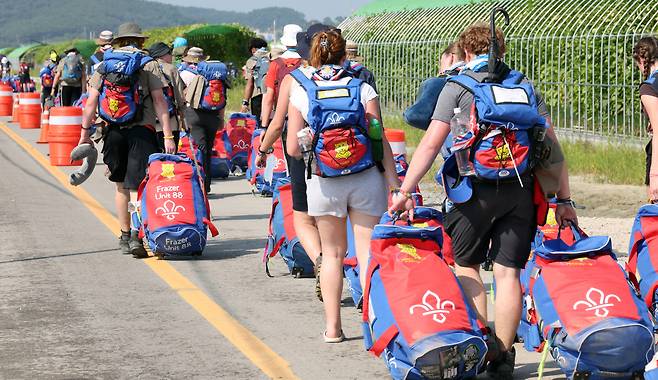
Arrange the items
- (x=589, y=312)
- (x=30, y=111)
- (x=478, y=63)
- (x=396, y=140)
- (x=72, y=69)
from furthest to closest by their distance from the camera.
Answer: (x=30, y=111)
(x=72, y=69)
(x=396, y=140)
(x=478, y=63)
(x=589, y=312)

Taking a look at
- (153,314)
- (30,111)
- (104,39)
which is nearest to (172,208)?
(153,314)

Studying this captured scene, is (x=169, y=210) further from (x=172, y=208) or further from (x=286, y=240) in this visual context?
(x=286, y=240)

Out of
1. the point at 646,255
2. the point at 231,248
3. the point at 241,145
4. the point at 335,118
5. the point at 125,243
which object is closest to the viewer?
the point at 335,118

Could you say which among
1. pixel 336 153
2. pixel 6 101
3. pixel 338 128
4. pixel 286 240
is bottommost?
pixel 6 101

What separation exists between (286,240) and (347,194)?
2.52m

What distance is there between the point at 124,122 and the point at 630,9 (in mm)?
10957

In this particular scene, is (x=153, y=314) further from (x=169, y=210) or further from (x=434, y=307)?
(x=434, y=307)

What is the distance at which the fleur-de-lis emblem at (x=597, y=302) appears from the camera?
6.48m

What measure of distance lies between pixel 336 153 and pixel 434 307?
132 centimetres

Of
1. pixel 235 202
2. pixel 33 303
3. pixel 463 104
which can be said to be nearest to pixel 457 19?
pixel 235 202

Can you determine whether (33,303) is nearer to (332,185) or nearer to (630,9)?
(332,185)

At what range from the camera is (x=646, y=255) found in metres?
7.92

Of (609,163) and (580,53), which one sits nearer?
(609,163)

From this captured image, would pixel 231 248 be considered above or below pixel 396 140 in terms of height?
below
